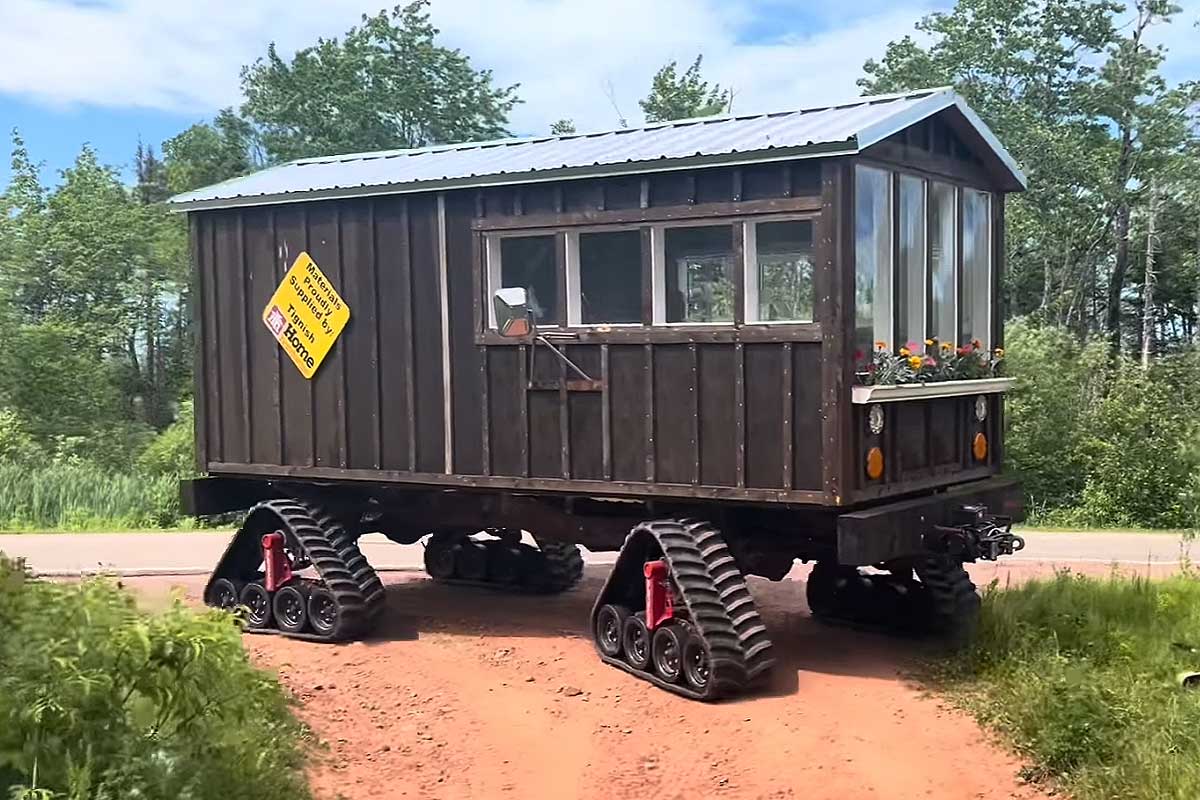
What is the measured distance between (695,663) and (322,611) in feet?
10.5

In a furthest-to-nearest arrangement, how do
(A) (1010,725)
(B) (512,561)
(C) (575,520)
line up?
1. (B) (512,561)
2. (C) (575,520)
3. (A) (1010,725)

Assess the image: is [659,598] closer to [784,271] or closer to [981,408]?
[784,271]

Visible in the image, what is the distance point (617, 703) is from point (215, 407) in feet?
15.9

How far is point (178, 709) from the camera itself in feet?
18.0

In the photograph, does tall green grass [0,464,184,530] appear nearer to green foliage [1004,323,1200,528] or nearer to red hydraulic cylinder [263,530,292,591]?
red hydraulic cylinder [263,530,292,591]

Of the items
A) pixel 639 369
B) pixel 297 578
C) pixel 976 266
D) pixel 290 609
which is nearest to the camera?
pixel 639 369

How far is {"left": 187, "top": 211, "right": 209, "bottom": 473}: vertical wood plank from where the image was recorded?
1074 centimetres

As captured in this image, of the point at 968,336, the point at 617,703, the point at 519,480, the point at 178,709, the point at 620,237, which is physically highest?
the point at 620,237

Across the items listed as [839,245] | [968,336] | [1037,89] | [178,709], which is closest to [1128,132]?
[1037,89]

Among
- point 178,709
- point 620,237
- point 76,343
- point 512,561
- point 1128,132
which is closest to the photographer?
point 178,709

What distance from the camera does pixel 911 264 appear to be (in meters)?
8.73

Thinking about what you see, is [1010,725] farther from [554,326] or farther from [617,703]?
[554,326]

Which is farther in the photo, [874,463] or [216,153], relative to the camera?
[216,153]

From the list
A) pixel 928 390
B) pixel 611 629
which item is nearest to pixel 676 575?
pixel 611 629
